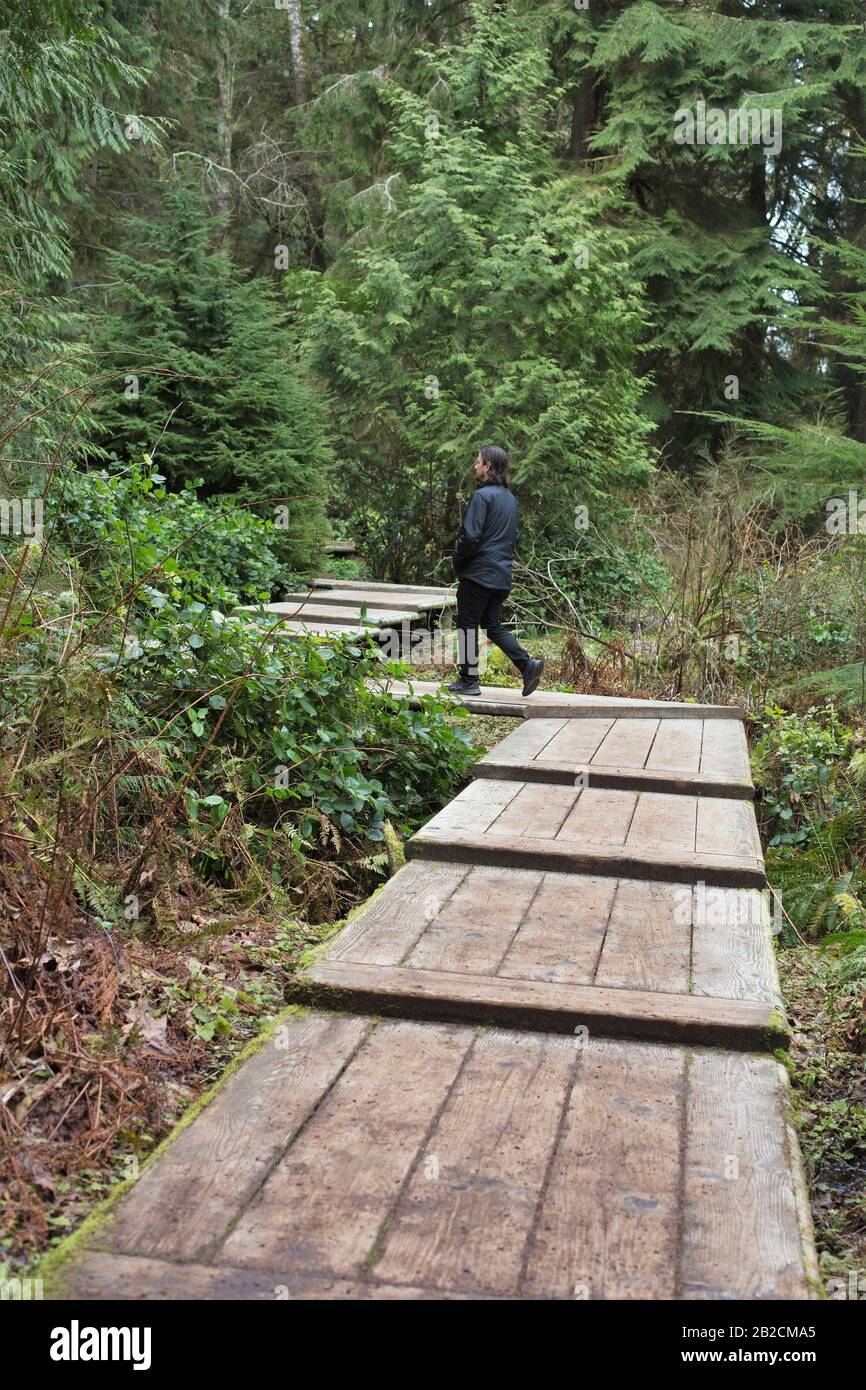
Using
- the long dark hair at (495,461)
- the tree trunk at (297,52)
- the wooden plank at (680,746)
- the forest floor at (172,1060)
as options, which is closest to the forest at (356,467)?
the forest floor at (172,1060)

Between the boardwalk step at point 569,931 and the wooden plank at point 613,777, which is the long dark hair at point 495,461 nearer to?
the wooden plank at point 613,777

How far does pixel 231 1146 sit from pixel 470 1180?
516 millimetres

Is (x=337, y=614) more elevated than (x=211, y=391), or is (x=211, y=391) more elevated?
(x=211, y=391)

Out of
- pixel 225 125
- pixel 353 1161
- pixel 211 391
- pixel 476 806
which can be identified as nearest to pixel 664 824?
pixel 476 806

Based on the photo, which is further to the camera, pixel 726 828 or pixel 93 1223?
pixel 726 828

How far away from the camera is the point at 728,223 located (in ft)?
63.8

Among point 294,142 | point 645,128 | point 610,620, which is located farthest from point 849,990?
point 294,142

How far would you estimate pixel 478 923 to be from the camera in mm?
3715

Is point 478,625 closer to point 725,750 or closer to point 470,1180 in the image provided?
point 725,750

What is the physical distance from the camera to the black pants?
305 inches

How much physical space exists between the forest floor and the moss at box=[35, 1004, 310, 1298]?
6 centimetres
